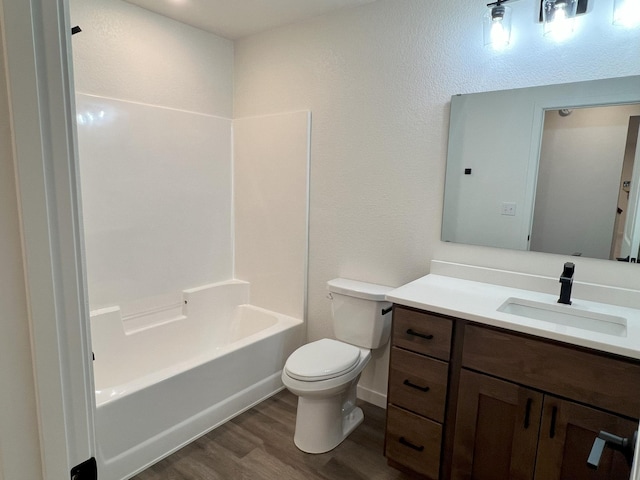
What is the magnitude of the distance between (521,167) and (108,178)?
2366 millimetres

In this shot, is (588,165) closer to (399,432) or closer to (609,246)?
(609,246)

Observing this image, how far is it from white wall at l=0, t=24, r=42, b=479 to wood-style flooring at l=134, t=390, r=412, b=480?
5.39 ft

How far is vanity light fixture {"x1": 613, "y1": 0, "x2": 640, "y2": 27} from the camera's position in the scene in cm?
159

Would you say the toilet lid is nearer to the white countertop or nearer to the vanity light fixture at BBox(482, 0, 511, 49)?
the white countertop

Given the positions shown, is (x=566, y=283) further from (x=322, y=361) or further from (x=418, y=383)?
(x=322, y=361)

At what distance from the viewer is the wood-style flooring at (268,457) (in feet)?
6.36

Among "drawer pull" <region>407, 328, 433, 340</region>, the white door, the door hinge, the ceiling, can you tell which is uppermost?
the ceiling

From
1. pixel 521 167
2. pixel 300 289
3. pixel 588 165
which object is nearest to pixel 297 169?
pixel 300 289

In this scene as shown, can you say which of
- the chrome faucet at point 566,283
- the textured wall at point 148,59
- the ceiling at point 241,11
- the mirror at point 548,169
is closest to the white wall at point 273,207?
the textured wall at point 148,59

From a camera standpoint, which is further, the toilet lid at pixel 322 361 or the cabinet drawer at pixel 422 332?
the toilet lid at pixel 322 361

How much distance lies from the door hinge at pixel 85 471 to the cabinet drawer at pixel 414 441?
1488mm

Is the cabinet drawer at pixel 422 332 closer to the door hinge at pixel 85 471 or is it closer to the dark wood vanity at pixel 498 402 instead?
the dark wood vanity at pixel 498 402

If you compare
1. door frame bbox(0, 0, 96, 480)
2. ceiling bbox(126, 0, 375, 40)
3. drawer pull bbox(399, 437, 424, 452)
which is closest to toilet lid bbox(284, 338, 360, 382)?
drawer pull bbox(399, 437, 424, 452)

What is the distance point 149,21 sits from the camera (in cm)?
254
